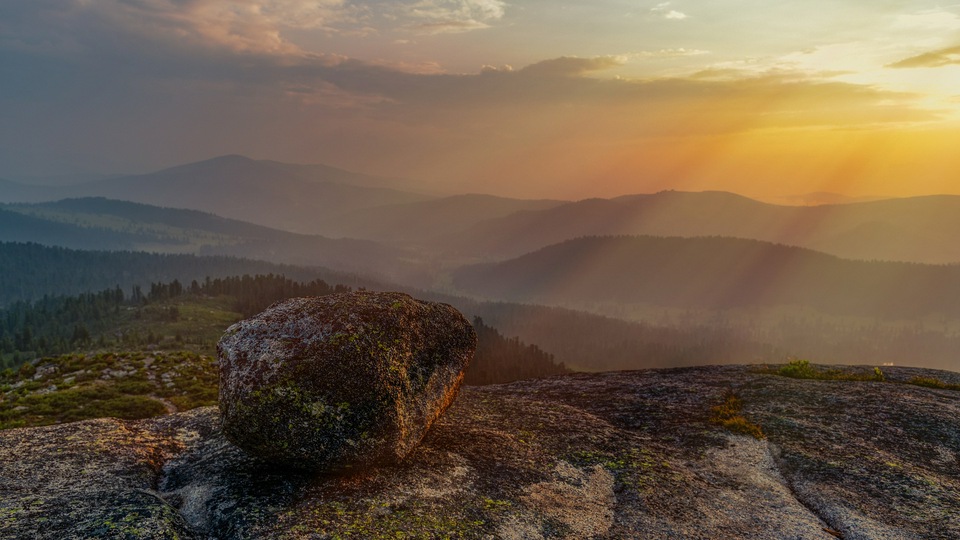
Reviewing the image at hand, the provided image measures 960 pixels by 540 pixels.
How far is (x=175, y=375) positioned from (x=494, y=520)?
68627 millimetres

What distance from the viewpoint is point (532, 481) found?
20.3 m

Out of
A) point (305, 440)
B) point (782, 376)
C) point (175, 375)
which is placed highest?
point (305, 440)

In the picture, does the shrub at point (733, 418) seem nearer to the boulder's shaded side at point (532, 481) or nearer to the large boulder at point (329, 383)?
the boulder's shaded side at point (532, 481)

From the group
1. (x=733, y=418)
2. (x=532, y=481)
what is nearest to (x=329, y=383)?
(x=532, y=481)

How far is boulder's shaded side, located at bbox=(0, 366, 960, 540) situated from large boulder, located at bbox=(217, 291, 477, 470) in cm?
139

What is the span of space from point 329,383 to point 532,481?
8.59m

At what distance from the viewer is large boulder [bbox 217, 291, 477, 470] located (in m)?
18.1

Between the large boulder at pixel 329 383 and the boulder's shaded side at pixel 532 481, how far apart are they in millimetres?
1395

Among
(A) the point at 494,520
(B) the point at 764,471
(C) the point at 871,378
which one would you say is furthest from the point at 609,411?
(C) the point at 871,378

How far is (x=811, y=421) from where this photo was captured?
2836cm

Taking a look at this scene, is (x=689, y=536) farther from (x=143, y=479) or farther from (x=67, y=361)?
(x=67, y=361)

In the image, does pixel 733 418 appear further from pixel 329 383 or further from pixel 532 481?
pixel 329 383

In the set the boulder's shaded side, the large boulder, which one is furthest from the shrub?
the large boulder

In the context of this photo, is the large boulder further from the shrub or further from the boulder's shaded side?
the shrub
